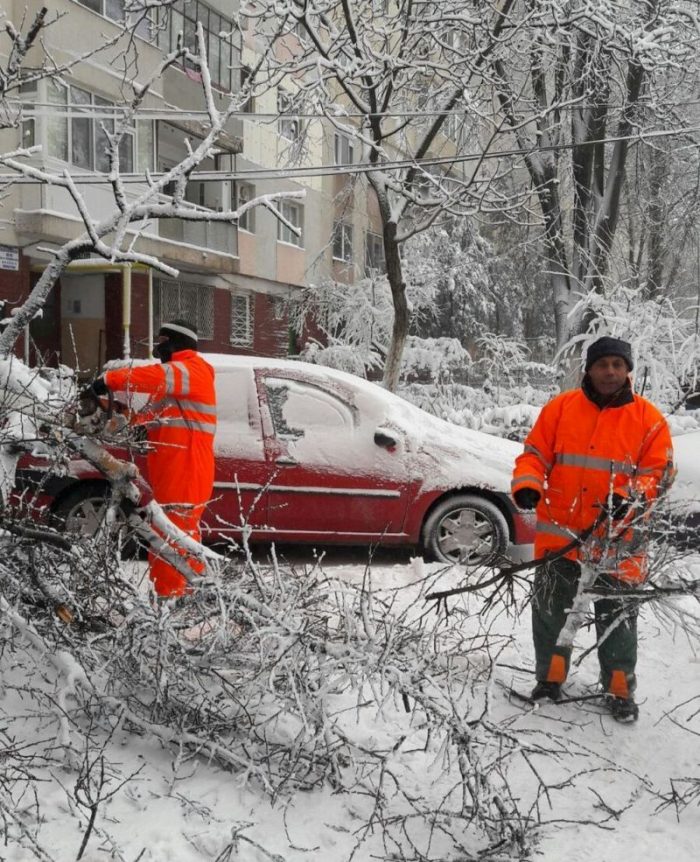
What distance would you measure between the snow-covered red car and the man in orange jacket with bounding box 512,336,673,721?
223 cm

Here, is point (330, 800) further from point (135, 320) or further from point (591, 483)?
point (135, 320)

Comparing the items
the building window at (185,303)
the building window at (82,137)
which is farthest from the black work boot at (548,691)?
the building window at (185,303)

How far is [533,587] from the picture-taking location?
3.38 meters

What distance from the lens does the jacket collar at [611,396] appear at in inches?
139

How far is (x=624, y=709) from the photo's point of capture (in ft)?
11.5

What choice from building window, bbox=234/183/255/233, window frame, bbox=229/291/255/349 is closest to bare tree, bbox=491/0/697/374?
building window, bbox=234/183/255/233

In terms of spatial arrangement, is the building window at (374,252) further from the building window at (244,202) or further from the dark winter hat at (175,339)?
the dark winter hat at (175,339)

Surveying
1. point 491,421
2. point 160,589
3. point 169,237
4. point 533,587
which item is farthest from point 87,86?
point 533,587

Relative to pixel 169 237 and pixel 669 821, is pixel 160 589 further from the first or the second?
pixel 169 237

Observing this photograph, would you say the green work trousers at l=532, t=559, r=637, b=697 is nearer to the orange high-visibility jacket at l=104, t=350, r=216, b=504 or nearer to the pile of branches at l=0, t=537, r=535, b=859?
the pile of branches at l=0, t=537, r=535, b=859

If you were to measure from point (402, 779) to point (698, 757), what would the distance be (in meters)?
1.18

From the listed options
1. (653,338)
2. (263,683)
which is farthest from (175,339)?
(653,338)

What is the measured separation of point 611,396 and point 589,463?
292 millimetres

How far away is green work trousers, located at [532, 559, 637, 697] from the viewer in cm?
350
